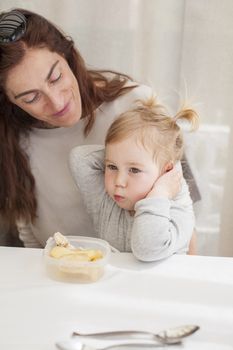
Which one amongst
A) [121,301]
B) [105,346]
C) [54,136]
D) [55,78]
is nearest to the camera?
[105,346]

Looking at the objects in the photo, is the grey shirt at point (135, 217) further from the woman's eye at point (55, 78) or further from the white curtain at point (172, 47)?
the white curtain at point (172, 47)

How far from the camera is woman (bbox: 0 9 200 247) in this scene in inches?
46.6

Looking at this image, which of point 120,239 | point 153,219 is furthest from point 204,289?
point 120,239

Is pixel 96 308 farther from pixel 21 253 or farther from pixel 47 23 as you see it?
pixel 47 23

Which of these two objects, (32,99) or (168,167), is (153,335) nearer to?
(168,167)

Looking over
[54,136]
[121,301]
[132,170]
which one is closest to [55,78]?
[54,136]

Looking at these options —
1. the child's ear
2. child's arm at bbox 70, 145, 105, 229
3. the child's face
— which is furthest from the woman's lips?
the child's ear

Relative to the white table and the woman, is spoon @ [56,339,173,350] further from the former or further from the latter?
the woman

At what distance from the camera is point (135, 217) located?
990 mm

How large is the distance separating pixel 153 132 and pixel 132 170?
4.1 inches

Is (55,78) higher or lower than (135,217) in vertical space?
higher

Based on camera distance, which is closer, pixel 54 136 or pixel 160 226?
pixel 160 226

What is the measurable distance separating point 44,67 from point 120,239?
48cm

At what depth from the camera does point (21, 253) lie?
98 cm
